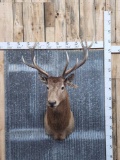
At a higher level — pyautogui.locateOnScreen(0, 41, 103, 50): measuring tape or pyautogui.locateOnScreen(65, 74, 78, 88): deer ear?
pyautogui.locateOnScreen(0, 41, 103, 50): measuring tape

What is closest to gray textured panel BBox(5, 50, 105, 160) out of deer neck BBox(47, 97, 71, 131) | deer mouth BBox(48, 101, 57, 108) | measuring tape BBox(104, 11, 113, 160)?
measuring tape BBox(104, 11, 113, 160)

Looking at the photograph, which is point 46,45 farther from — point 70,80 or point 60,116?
point 60,116

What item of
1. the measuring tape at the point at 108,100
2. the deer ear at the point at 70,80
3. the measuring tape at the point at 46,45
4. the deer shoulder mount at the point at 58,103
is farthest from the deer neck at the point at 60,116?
the measuring tape at the point at 46,45

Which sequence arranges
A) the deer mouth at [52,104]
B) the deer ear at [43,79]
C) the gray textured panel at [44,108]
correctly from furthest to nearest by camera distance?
the gray textured panel at [44,108]
the deer ear at [43,79]
the deer mouth at [52,104]

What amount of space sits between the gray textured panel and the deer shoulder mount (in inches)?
3.5

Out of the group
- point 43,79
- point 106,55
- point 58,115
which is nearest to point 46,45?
point 43,79

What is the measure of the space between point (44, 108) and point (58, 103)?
391 mm

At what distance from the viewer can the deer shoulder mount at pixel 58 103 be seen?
319 cm

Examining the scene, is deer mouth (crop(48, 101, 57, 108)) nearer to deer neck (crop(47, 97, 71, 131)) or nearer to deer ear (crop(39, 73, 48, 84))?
deer neck (crop(47, 97, 71, 131))

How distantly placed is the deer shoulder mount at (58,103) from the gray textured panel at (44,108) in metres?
0.09

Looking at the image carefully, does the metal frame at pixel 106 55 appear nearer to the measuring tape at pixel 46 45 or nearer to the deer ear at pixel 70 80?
the measuring tape at pixel 46 45

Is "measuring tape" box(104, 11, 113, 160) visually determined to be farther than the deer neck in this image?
Yes

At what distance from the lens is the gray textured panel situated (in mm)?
3553

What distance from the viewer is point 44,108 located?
11.6 ft
